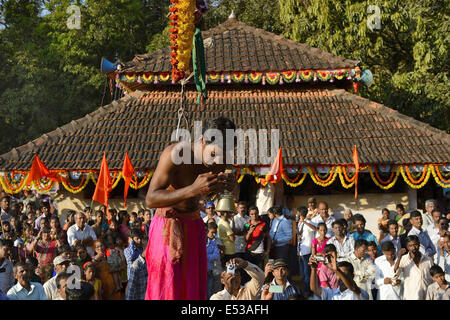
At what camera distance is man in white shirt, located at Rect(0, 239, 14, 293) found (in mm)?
7750

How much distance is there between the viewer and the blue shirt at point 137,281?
7.18m

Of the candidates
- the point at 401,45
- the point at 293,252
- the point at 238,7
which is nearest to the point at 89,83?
the point at 238,7

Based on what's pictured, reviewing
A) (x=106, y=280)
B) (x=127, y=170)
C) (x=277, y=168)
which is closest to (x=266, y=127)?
(x=277, y=168)

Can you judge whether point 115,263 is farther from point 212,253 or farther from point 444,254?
point 444,254

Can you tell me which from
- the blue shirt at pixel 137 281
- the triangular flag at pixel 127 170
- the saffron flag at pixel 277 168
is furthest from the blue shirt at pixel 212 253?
the triangular flag at pixel 127 170

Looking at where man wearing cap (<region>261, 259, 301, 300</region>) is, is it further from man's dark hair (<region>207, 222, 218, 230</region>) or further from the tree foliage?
the tree foliage

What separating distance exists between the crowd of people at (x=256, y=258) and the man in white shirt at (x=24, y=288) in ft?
0.04

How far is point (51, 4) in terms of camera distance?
→ 88.7ft

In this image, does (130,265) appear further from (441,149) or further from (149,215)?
(441,149)

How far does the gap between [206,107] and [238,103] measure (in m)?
0.87

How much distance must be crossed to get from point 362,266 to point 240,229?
8.98ft

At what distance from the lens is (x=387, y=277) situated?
7344 mm

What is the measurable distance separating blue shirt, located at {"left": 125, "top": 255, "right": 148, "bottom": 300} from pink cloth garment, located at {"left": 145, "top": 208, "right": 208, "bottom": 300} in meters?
2.87

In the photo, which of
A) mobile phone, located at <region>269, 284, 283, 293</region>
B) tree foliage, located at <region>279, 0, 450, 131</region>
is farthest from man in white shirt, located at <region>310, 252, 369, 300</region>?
tree foliage, located at <region>279, 0, 450, 131</region>
